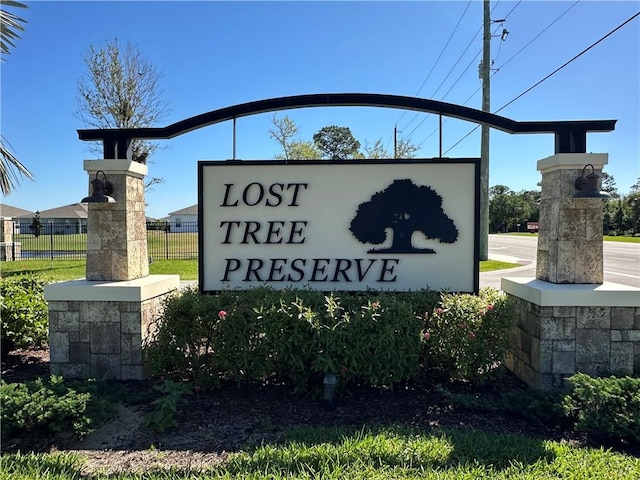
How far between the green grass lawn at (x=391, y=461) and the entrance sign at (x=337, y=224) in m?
1.96

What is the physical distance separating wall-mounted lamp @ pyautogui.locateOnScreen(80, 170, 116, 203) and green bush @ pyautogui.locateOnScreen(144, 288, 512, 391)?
1265mm

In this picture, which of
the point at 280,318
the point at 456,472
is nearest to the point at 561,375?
the point at 456,472

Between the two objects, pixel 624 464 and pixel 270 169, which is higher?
pixel 270 169

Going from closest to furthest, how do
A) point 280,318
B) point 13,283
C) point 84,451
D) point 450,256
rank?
point 84,451 < point 280,318 < point 450,256 < point 13,283

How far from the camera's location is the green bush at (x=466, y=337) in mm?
3789

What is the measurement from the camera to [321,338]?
347 centimetres

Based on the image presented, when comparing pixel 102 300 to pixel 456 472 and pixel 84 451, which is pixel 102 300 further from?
pixel 456 472

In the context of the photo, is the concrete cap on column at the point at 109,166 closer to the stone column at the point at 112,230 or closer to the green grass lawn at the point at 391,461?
the stone column at the point at 112,230

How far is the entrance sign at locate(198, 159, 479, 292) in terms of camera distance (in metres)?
4.58

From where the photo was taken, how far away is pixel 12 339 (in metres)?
4.66

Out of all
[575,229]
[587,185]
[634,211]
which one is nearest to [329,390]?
[575,229]

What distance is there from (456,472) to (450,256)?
2.53m

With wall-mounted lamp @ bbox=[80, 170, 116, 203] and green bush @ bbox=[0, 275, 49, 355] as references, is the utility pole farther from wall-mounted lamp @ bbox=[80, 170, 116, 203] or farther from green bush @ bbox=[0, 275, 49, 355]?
green bush @ bbox=[0, 275, 49, 355]

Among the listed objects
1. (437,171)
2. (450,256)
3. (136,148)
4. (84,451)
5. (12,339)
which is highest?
(136,148)
